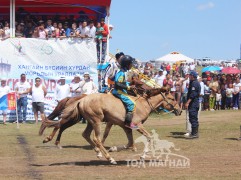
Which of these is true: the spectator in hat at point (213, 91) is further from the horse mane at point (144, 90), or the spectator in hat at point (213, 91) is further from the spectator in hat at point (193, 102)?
the horse mane at point (144, 90)

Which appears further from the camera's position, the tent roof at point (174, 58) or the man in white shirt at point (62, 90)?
the tent roof at point (174, 58)

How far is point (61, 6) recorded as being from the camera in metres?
24.0

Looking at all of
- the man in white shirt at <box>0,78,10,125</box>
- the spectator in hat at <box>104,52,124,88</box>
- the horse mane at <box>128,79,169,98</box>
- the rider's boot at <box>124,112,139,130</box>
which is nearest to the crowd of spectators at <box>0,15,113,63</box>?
the spectator in hat at <box>104,52,124,88</box>

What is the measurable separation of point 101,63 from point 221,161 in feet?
39.0

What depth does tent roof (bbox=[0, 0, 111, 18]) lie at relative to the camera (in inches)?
883

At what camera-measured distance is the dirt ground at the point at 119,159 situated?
10062 mm

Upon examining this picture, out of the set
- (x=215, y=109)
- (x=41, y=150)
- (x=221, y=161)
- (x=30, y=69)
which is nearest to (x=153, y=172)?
(x=221, y=161)

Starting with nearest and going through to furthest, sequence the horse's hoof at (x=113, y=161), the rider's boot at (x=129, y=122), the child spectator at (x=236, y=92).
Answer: the horse's hoof at (x=113, y=161)
the rider's boot at (x=129, y=122)
the child spectator at (x=236, y=92)

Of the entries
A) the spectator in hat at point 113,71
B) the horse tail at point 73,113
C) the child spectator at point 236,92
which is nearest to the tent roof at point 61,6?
the spectator in hat at point 113,71

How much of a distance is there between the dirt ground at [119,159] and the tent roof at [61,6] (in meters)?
6.57

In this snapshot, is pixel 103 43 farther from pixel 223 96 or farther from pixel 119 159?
pixel 119 159

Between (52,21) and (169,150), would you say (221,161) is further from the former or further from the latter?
(52,21)

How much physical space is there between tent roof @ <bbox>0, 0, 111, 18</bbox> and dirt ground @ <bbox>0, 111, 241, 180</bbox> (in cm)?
657

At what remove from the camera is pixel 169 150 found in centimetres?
1303
